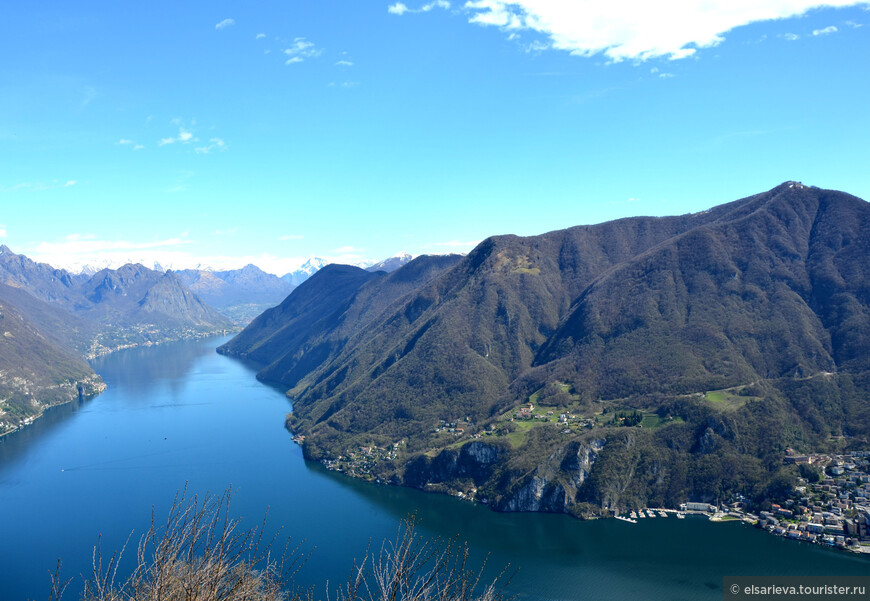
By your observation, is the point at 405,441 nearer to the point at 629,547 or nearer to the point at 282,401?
the point at 629,547

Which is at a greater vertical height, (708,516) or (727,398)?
(727,398)

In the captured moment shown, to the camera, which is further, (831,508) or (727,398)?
(727,398)

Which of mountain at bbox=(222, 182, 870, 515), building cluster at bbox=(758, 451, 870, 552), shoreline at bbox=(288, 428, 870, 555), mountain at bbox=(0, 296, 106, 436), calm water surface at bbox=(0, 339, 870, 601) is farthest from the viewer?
mountain at bbox=(0, 296, 106, 436)

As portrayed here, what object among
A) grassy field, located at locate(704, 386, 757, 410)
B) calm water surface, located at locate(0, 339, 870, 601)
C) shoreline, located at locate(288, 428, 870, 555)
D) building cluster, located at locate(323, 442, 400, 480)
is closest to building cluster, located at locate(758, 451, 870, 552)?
shoreline, located at locate(288, 428, 870, 555)

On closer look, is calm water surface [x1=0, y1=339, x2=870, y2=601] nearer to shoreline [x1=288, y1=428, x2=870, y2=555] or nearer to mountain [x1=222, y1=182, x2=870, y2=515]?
shoreline [x1=288, y1=428, x2=870, y2=555]

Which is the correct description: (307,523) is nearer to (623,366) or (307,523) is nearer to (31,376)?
(623,366)

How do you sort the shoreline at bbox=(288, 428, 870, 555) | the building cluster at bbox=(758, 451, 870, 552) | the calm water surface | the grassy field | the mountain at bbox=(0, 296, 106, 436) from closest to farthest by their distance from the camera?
the calm water surface < the shoreline at bbox=(288, 428, 870, 555) < the building cluster at bbox=(758, 451, 870, 552) < the grassy field < the mountain at bbox=(0, 296, 106, 436)

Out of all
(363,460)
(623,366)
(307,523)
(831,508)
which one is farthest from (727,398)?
(307,523)
